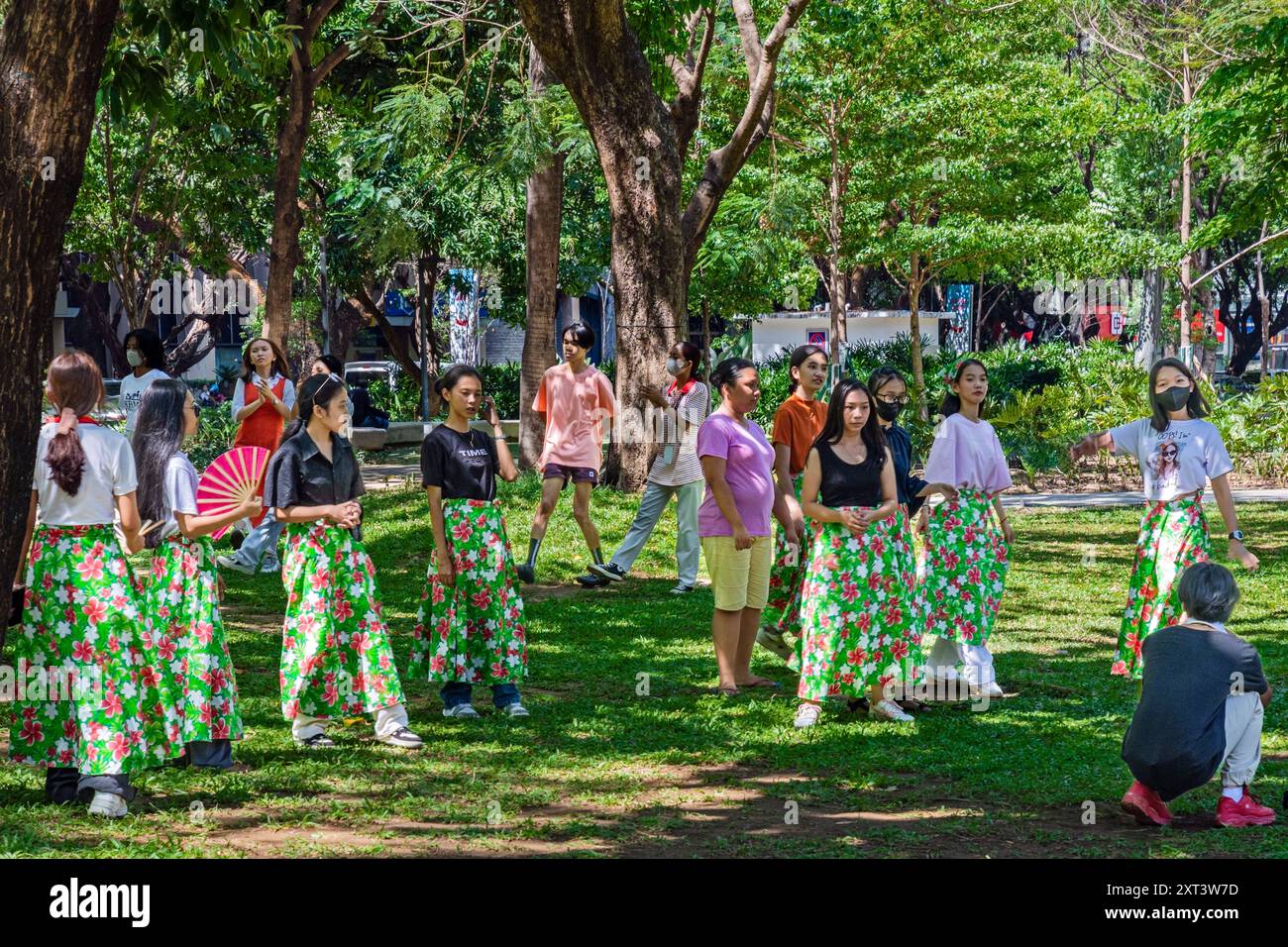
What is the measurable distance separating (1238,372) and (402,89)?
139ft

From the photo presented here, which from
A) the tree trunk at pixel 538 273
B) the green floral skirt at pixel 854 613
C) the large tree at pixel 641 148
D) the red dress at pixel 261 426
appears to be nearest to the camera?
the green floral skirt at pixel 854 613

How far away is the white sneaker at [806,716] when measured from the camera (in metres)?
7.61

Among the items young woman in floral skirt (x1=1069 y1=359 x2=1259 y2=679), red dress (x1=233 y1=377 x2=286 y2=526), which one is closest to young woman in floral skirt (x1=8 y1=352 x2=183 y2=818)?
young woman in floral skirt (x1=1069 y1=359 x2=1259 y2=679)

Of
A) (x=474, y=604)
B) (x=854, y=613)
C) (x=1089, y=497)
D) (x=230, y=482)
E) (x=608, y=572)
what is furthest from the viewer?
(x=1089, y=497)

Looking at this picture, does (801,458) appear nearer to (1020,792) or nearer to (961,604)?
(961,604)

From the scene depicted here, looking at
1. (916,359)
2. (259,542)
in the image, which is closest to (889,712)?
(259,542)

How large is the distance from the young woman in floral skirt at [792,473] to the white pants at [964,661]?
2.54ft

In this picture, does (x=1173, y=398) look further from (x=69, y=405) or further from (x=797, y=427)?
(x=69, y=405)

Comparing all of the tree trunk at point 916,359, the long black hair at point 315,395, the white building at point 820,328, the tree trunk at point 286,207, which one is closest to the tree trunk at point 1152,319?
the white building at point 820,328

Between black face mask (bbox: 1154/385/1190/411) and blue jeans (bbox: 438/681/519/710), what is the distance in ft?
12.1

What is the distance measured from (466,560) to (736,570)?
149 cm

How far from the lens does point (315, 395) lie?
7137 millimetres

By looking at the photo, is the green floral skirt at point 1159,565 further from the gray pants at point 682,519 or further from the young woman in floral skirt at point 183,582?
the young woman in floral skirt at point 183,582

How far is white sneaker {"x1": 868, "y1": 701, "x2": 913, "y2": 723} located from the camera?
773cm
